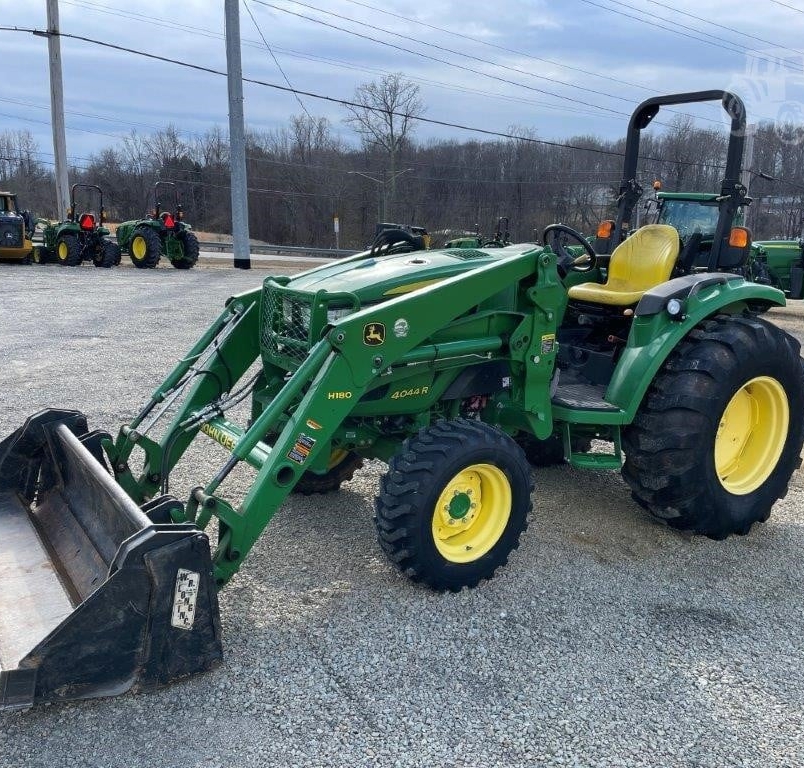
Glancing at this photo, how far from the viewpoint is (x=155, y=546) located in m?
2.52

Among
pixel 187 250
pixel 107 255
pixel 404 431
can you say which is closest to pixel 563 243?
pixel 404 431

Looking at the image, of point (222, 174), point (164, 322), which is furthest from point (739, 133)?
point (222, 174)

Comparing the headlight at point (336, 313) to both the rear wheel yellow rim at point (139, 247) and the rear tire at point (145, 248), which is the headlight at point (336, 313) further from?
the rear wheel yellow rim at point (139, 247)

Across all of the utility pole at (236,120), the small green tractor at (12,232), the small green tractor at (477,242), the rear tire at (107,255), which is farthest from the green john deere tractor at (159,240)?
the small green tractor at (477,242)

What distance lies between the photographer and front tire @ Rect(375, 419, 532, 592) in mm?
3207

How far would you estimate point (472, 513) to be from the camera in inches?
139

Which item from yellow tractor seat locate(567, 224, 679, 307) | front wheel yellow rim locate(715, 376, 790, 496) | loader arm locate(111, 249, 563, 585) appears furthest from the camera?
yellow tractor seat locate(567, 224, 679, 307)

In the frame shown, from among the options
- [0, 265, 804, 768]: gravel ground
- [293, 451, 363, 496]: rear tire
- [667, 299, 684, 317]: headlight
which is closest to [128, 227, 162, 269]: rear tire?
[0, 265, 804, 768]: gravel ground

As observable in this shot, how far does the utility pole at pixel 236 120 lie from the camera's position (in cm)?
2069

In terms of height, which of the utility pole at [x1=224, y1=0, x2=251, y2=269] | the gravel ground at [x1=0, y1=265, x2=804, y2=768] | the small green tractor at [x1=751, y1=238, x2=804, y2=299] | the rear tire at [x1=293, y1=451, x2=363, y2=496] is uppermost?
the utility pole at [x1=224, y1=0, x2=251, y2=269]

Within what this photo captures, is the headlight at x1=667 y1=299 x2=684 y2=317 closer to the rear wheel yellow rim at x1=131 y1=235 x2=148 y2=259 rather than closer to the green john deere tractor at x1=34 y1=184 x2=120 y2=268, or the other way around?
the rear wheel yellow rim at x1=131 y1=235 x2=148 y2=259

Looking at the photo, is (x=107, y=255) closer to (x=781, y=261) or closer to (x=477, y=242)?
(x=477, y=242)

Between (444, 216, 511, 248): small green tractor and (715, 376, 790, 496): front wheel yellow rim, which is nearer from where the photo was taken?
(715, 376, 790, 496): front wheel yellow rim

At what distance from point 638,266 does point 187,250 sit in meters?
17.5
